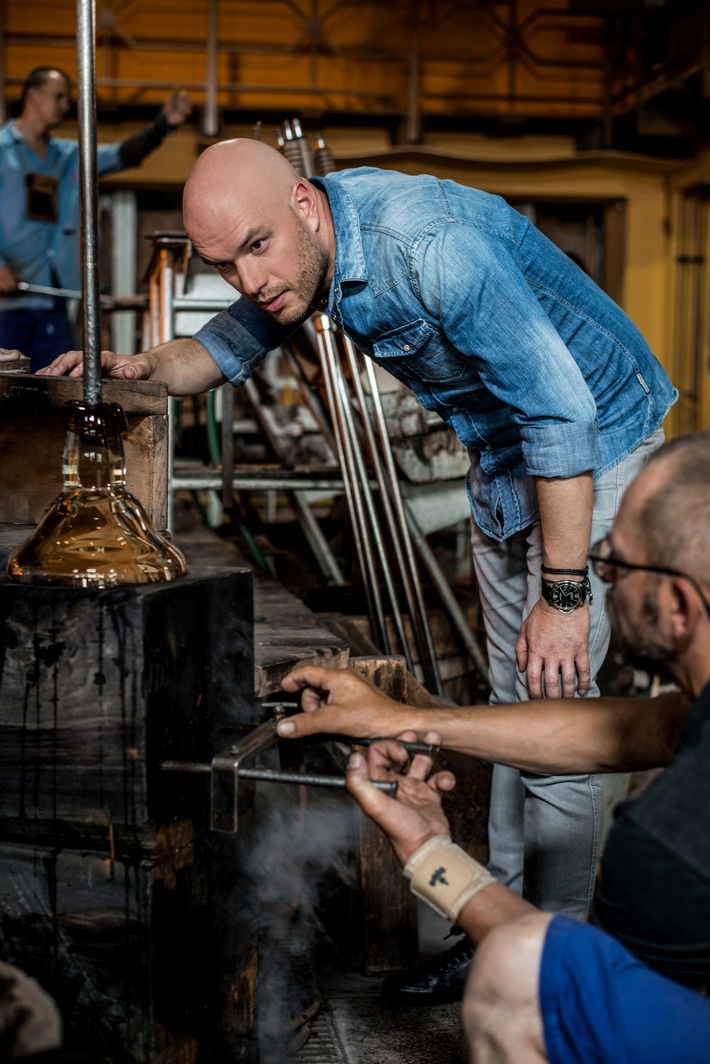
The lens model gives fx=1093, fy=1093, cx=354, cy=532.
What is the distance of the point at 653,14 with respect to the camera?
10305 millimetres

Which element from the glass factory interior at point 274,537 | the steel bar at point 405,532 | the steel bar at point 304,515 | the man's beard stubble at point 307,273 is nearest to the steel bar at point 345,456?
the glass factory interior at point 274,537

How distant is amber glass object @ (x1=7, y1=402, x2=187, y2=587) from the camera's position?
1.73m

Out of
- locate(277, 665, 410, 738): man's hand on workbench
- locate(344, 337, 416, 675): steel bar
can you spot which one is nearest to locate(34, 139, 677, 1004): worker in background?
locate(277, 665, 410, 738): man's hand on workbench

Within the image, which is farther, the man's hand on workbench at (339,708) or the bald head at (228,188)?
the bald head at (228,188)

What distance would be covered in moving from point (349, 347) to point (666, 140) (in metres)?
7.47

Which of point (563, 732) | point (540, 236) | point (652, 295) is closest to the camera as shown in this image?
point (563, 732)

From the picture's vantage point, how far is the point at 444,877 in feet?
5.19

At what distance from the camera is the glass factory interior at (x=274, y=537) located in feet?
5.64

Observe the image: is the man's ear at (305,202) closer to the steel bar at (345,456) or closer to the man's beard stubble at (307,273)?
the man's beard stubble at (307,273)

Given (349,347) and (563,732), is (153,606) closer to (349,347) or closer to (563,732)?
(563,732)

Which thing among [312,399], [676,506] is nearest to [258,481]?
[312,399]

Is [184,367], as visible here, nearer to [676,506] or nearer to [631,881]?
[676,506]

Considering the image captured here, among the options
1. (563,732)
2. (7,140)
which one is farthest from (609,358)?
(7,140)

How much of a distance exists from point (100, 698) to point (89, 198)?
2.70ft
